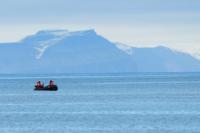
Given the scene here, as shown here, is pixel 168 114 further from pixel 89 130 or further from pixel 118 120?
pixel 89 130

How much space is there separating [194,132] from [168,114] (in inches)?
680

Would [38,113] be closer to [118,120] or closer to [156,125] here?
[118,120]

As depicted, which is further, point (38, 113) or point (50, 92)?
point (50, 92)

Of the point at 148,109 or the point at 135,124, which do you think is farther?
the point at 148,109

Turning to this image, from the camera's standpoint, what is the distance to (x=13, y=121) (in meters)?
76.1

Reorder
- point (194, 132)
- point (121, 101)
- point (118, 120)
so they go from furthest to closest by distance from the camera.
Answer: point (121, 101)
point (118, 120)
point (194, 132)

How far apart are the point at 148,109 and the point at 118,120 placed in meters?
14.8

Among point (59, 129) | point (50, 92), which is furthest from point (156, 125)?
point (50, 92)

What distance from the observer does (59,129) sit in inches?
2640

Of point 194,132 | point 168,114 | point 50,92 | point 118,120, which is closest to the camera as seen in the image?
point 194,132

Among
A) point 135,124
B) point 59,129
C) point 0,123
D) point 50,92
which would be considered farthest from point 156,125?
point 50,92

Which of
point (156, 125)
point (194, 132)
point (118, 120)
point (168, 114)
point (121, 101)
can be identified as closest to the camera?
point (194, 132)

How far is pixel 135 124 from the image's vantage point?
70625 mm

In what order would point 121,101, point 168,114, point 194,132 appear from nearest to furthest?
point 194,132 → point 168,114 → point 121,101
